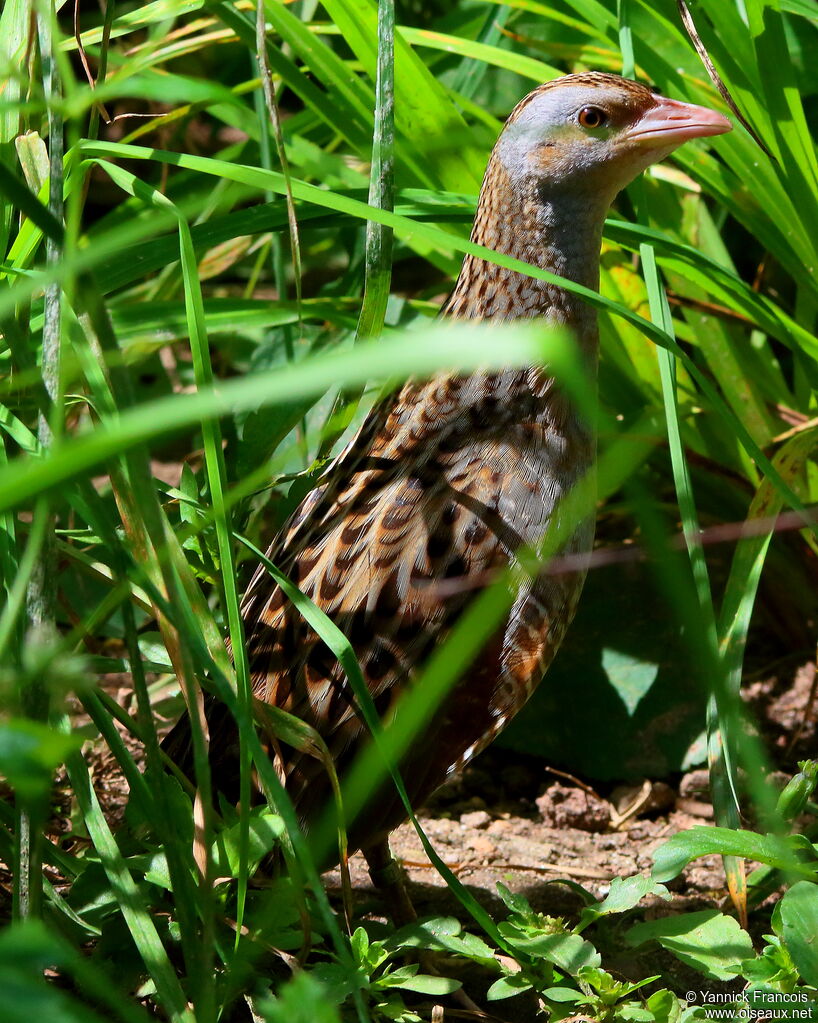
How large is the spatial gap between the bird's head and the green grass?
4.3 inches

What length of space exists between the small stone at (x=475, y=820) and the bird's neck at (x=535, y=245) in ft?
3.31

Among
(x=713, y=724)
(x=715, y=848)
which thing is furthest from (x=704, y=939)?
(x=713, y=724)

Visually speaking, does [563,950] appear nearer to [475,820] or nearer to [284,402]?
[475,820]

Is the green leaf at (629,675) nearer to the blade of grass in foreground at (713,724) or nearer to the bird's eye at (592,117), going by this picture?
the blade of grass in foreground at (713,724)

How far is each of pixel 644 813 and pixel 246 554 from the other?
43.7 inches

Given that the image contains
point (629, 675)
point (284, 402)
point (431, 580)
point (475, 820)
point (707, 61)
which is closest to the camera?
point (431, 580)

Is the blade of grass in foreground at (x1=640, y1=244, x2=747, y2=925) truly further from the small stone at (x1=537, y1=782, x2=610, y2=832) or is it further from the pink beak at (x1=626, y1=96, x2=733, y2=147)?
the small stone at (x1=537, y1=782, x2=610, y2=832)

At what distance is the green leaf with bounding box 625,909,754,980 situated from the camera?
1.56 m

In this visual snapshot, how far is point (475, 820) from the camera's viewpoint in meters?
2.32

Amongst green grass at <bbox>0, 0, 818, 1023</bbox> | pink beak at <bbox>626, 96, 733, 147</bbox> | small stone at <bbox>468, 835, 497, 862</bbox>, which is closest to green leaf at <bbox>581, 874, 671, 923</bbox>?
green grass at <bbox>0, 0, 818, 1023</bbox>

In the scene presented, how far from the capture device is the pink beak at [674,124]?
195 cm

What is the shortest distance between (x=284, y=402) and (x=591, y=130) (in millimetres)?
725

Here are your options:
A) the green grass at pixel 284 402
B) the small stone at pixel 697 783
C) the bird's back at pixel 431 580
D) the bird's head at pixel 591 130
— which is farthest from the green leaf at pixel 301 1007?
the small stone at pixel 697 783

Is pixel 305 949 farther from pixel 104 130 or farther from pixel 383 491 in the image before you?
pixel 104 130
